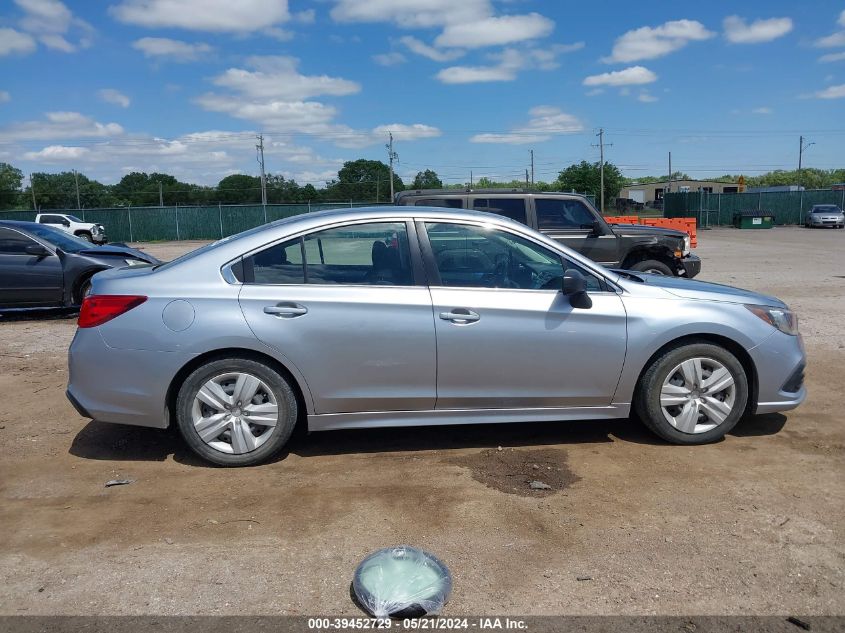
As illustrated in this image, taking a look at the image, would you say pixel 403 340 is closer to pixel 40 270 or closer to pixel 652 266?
pixel 652 266

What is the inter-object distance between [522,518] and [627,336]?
5.00ft

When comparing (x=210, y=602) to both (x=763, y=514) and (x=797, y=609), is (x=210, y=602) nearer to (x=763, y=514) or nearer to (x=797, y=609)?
(x=797, y=609)

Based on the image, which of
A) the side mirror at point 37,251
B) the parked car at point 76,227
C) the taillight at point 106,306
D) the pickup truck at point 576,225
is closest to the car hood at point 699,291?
the taillight at point 106,306

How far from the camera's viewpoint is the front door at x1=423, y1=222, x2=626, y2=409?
4.55m

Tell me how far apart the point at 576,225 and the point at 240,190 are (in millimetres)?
59819

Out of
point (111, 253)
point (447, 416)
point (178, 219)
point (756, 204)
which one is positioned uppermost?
point (756, 204)

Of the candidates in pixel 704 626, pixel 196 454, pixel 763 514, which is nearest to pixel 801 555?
pixel 763 514

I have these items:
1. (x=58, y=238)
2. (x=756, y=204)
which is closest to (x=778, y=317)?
(x=58, y=238)

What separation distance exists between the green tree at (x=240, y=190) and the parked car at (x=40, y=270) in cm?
5526

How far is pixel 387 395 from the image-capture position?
4.57 meters

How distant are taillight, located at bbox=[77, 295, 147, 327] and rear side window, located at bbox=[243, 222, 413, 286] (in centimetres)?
73

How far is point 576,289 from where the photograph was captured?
4.52 m

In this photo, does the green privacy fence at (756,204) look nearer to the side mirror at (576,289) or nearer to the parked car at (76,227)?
the parked car at (76,227)

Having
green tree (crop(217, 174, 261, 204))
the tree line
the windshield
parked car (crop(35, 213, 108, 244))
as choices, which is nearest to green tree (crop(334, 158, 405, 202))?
the tree line
